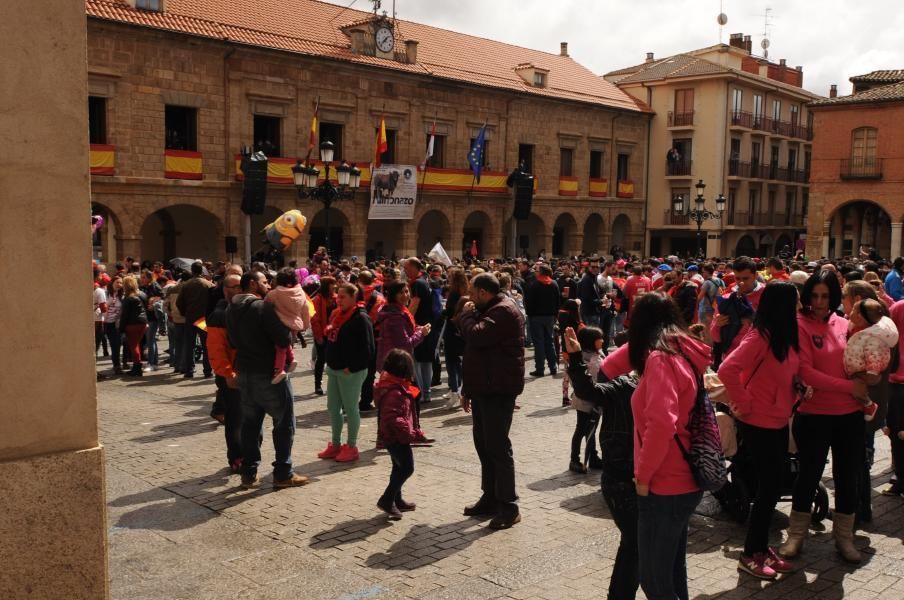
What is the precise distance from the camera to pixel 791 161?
48375 mm

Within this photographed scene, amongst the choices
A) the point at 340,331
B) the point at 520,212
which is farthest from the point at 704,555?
the point at 520,212

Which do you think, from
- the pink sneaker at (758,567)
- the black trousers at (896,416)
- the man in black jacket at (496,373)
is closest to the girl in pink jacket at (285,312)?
the man in black jacket at (496,373)

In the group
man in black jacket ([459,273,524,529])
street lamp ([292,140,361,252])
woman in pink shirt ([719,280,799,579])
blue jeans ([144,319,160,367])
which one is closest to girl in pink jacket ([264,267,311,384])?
man in black jacket ([459,273,524,529])

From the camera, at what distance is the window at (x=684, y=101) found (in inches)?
1674

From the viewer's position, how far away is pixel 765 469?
4.89 m

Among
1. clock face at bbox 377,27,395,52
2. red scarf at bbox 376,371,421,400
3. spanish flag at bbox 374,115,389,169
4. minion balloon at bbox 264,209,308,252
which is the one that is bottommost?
red scarf at bbox 376,371,421,400

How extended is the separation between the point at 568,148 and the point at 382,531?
33.5m

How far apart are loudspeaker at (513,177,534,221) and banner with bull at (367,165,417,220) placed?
155 inches

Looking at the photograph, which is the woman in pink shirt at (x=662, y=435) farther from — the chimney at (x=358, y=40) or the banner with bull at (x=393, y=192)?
the chimney at (x=358, y=40)

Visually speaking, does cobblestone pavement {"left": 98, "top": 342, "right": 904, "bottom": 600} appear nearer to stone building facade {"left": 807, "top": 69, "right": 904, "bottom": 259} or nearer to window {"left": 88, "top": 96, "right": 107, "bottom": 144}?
window {"left": 88, "top": 96, "right": 107, "bottom": 144}

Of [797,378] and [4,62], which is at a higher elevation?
[4,62]

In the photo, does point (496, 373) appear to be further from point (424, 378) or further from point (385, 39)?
point (385, 39)

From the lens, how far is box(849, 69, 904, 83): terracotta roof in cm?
3756

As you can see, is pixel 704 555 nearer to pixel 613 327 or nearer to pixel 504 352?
pixel 504 352
